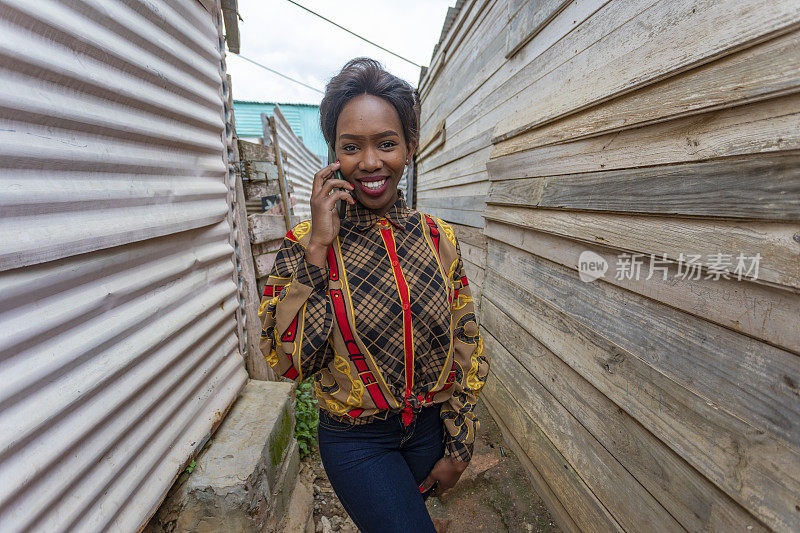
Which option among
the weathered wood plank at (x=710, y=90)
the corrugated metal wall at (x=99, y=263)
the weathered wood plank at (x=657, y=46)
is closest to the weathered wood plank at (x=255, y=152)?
the corrugated metal wall at (x=99, y=263)

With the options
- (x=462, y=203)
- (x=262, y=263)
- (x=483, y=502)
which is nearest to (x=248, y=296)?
(x=262, y=263)

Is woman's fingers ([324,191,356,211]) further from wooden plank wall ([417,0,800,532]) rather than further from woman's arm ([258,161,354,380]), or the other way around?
wooden plank wall ([417,0,800,532])

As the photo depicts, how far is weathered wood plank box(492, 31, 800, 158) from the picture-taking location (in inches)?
39.8

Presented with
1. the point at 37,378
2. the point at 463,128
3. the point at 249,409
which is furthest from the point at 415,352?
the point at 463,128

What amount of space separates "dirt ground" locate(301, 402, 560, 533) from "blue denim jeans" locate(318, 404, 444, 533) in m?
1.23

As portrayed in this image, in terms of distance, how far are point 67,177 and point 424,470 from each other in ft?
5.70

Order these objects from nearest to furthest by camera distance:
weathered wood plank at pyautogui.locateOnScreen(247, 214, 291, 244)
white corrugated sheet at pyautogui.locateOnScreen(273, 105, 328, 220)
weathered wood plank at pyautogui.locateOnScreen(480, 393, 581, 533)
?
1. weathered wood plank at pyautogui.locateOnScreen(480, 393, 581, 533)
2. weathered wood plank at pyautogui.locateOnScreen(247, 214, 291, 244)
3. white corrugated sheet at pyautogui.locateOnScreen(273, 105, 328, 220)

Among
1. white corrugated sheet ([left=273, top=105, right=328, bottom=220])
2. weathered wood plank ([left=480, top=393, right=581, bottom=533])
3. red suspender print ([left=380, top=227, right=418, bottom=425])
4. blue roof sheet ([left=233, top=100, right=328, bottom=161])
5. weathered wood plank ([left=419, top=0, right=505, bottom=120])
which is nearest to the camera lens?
red suspender print ([left=380, top=227, right=418, bottom=425])

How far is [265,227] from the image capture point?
10.6ft

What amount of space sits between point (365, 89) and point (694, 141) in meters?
1.19

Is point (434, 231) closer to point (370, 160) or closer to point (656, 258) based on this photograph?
point (370, 160)

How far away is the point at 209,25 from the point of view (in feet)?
7.93

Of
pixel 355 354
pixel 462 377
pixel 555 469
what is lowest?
pixel 555 469

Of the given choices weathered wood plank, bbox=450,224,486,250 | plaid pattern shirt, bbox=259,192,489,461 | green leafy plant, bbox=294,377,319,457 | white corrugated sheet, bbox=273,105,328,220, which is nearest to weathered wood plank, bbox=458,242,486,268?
weathered wood plank, bbox=450,224,486,250
